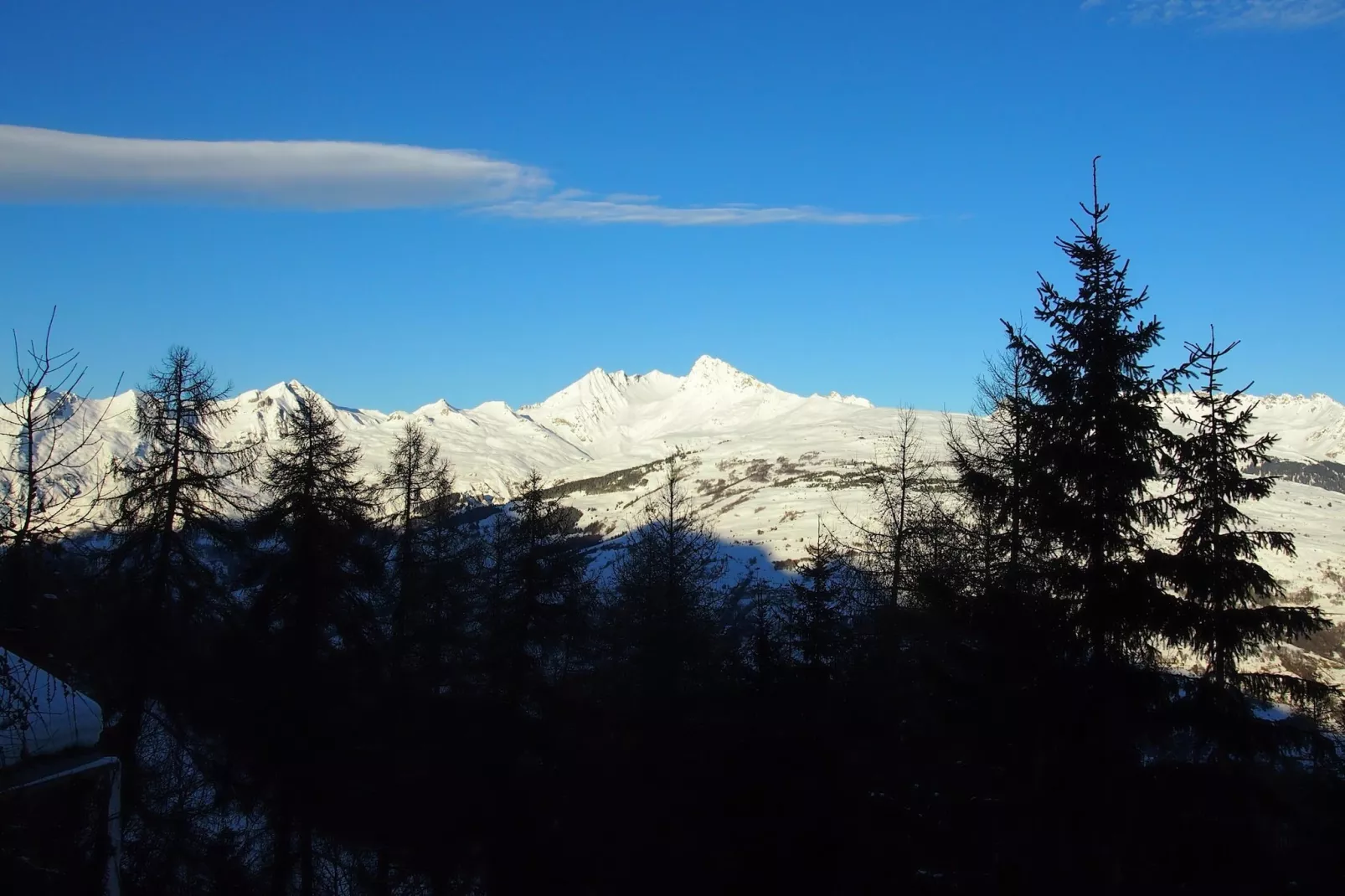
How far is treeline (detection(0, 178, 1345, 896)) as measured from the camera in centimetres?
1316

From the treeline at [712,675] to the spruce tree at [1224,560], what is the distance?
0.06 m

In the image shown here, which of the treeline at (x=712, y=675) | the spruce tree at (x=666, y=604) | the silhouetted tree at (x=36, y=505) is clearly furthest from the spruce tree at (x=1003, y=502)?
the silhouetted tree at (x=36, y=505)

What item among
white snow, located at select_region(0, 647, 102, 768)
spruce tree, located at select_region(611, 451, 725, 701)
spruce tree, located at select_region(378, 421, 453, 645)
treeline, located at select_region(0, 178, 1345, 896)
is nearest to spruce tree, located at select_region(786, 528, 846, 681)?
treeline, located at select_region(0, 178, 1345, 896)

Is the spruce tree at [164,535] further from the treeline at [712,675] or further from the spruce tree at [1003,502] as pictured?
the spruce tree at [1003,502]

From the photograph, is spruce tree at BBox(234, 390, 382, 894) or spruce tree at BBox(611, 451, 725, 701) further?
spruce tree at BBox(611, 451, 725, 701)

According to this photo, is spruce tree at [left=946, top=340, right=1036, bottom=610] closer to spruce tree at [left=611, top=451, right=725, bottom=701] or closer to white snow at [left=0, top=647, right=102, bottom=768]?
spruce tree at [left=611, top=451, right=725, bottom=701]

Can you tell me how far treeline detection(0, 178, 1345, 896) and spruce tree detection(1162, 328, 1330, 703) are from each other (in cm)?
6

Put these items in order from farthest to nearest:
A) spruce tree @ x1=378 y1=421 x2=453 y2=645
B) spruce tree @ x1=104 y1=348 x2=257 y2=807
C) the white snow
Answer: spruce tree @ x1=378 y1=421 x2=453 y2=645 → spruce tree @ x1=104 y1=348 x2=257 y2=807 → the white snow

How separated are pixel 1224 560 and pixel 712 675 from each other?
9948mm

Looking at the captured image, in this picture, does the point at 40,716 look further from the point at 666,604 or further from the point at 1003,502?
the point at 666,604

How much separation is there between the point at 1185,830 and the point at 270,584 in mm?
17273

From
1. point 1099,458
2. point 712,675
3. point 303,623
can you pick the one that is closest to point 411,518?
point 303,623

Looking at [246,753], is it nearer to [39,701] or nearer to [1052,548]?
[39,701]

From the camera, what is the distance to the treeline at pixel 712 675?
13156 millimetres
